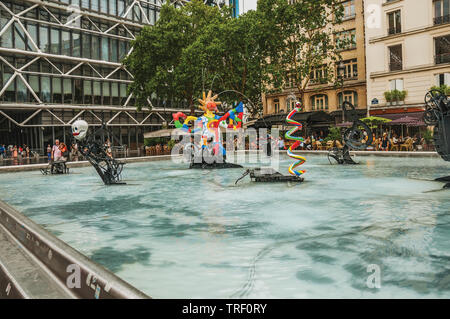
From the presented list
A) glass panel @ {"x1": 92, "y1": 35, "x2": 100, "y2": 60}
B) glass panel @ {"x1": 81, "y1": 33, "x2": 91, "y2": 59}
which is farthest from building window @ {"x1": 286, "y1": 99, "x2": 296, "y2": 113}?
glass panel @ {"x1": 81, "y1": 33, "x2": 91, "y2": 59}

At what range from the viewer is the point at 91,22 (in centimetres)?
4531

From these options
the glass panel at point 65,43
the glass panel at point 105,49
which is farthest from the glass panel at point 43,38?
the glass panel at point 105,49

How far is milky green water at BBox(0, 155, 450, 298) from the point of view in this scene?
14.5ft

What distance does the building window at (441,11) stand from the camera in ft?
105

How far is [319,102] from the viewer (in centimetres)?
4450

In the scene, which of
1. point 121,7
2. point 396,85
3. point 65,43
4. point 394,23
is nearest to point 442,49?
point 396,85

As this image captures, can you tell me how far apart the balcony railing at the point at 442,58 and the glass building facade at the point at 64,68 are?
3269 cm

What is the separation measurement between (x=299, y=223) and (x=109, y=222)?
149 inches

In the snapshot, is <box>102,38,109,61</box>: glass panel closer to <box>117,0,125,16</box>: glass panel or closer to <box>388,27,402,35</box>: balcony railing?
<box>117,0,125,16</box>: glass panel

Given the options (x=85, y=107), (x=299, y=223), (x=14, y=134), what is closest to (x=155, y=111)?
(x=85, y=107)

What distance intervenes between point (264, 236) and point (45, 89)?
4167cm

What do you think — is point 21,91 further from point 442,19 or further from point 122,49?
point 442,19

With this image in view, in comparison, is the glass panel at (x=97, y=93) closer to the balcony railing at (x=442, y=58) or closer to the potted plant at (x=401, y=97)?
the potted plant at (x=401, y=97)

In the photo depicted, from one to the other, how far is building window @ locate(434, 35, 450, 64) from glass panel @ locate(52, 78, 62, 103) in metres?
37.7
